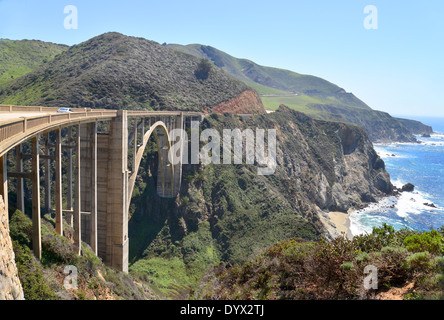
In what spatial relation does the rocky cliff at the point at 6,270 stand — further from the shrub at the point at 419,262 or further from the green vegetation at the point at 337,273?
the shrub at the point at 419,262

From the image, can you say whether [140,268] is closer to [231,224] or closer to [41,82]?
[231,224]

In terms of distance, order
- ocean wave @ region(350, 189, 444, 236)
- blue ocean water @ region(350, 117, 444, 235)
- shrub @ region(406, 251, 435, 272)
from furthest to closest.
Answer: blue ocean water @ region(350, 117, 444, 235) → ocean wave @ region(350, 189, 444, 236) → shrub @ region(406, 251, 435, 272)

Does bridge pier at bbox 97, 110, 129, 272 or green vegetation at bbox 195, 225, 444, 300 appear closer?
green vegetation at bbox 195, 225, 444, 300

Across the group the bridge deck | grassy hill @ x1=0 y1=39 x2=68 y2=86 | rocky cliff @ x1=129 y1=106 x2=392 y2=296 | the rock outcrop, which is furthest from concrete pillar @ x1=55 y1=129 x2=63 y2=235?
grassy hill @ x1=0 y1=39 x2=68 y2=86

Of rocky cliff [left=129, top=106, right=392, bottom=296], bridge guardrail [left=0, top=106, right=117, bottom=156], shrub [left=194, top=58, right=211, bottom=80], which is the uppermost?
shrub [left=194, top=58, right=211, bottom=80]

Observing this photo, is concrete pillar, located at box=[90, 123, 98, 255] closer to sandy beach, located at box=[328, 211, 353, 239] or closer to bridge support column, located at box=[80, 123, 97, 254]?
bridge support column, located at box=[80, 123, 97, 254]
